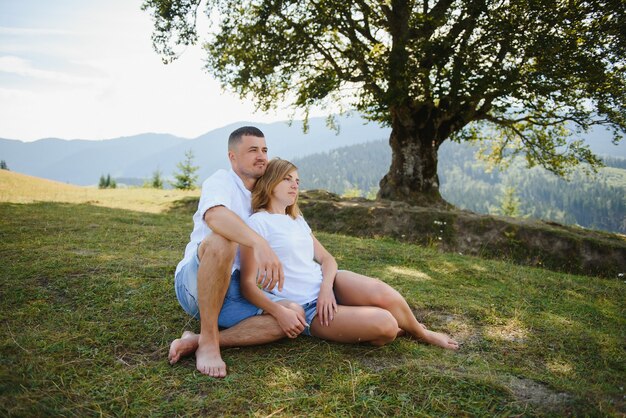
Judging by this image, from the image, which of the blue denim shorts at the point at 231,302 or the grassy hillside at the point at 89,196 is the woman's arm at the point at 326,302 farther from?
the grassy hillside at the point at 89,196

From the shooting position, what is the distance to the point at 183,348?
3.36 meters

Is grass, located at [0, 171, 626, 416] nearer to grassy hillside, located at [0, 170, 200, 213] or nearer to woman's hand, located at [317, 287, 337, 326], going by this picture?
woman's hand, located at [317, 287, 337, 326]

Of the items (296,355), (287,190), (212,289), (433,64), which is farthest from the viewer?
(433,64)

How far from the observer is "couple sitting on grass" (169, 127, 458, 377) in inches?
129

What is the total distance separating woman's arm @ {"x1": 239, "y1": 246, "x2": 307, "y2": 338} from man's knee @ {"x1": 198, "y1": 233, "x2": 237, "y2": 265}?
0.91ft

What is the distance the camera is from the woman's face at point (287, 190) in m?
3.82

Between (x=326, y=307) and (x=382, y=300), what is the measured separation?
1.78 feet

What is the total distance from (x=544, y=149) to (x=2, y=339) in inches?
713

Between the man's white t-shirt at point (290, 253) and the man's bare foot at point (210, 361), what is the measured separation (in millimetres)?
743

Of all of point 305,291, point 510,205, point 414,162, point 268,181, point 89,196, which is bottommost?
point 510,205

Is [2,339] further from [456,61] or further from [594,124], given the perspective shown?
[594,124]

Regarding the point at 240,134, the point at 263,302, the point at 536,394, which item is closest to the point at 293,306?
the point at 263,302

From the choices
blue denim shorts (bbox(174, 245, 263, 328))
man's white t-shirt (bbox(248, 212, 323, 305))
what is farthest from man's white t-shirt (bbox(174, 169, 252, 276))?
man's white t-shirt (bbox(248, 212, 323, 305))

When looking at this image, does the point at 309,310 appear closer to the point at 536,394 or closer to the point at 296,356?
the point at 296,356
